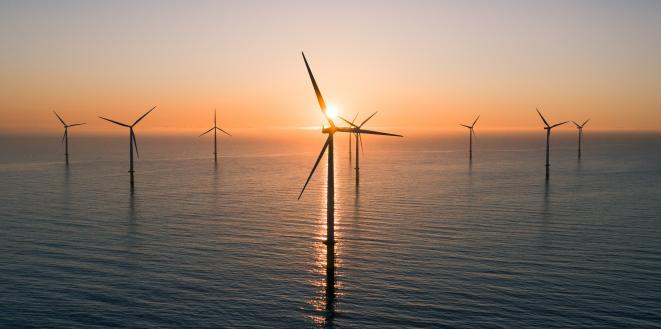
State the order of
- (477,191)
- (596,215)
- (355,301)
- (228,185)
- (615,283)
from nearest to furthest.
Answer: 1. (355,301)
2. (615,283)
3. (596,215)
4. (477,191)
5. (228,185)

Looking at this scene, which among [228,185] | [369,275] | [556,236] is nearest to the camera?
[369,275]

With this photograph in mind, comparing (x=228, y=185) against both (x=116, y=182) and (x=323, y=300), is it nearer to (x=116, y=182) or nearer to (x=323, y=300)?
(x=116, y=182)

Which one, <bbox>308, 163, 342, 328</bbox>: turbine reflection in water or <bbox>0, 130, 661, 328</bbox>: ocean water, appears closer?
<bbox>308, 163, 342, 328</bbox>: turbine reflection in water

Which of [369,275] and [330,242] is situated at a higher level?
[330,242]

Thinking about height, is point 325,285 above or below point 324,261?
below

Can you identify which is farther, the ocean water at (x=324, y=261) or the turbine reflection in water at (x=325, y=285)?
the ocean water at (x=324, y=261)

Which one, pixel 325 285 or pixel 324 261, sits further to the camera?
pixel 324 261

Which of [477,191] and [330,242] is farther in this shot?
[477,191]

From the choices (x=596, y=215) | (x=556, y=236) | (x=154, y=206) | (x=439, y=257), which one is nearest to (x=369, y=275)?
(x=439, y=257)
